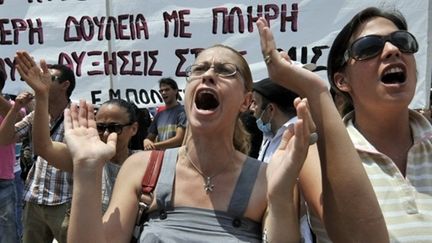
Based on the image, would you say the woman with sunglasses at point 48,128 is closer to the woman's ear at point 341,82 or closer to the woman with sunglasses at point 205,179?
the woman with sunglasses at point 205,179

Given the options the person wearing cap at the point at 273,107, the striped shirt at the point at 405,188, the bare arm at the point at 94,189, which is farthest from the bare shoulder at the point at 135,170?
the person wearing cap at the point at 273,107

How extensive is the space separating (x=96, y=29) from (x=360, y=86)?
3060mm

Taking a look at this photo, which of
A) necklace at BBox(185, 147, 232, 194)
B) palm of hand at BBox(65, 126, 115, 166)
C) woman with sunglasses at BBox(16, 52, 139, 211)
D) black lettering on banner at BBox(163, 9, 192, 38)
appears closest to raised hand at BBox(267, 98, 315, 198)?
necklace at BBox(185, 147, 232, 194)

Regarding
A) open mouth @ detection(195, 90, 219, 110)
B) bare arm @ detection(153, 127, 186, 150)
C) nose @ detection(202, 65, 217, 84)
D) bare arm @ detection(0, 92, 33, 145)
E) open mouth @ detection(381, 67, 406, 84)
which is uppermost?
open mouth @ detection(381, 67, 406, 84)

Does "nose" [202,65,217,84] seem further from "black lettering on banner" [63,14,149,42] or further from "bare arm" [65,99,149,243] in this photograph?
"black lettering on banner" [63,14,149,42]

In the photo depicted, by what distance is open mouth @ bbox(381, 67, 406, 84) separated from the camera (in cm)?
186

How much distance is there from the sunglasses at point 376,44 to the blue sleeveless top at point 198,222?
0.52m

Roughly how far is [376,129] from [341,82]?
0.63ft

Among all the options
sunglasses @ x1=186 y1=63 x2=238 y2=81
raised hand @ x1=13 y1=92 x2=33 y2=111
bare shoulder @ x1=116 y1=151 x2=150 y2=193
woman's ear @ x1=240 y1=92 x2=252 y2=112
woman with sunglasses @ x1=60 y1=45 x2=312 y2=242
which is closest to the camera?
woman with sunglasses @ x1=60 y1=45 x2=312 y2=242

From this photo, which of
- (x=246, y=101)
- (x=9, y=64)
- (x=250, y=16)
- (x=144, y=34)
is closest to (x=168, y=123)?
(x=144, y=34)

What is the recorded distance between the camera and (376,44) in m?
1.87

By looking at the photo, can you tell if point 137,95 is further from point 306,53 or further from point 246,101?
point 246,101

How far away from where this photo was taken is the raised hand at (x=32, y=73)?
9.98 ft

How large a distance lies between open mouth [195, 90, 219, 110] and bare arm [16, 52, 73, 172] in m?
1.24
